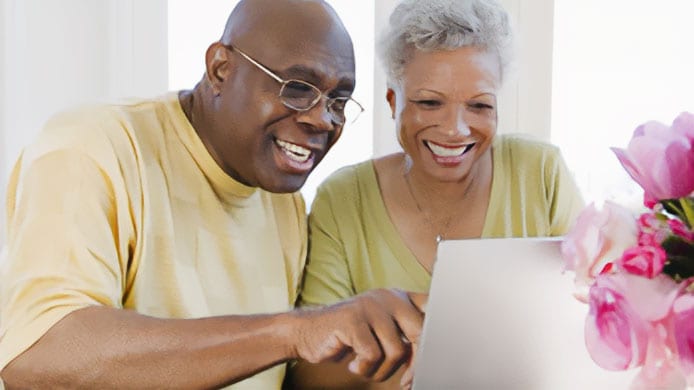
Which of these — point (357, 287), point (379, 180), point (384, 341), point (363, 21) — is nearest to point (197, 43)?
point (363, 21)

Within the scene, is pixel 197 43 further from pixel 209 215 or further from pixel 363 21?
pixel 209 215

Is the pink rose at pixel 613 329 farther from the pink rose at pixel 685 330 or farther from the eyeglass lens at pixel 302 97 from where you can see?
the eyeglass lens at pixel 302 97

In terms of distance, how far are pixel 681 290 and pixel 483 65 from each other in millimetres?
1012

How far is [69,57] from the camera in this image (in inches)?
94.2

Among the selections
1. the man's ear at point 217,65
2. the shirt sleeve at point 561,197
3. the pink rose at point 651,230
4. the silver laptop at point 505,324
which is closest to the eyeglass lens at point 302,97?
the man's ear at point 217,65

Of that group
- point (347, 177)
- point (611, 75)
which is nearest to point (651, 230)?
point (347, 177)

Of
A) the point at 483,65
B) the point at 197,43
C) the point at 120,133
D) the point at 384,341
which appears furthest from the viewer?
the point at 197,43

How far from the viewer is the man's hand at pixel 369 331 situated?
1.01 meters

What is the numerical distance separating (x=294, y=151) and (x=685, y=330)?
2.90ft

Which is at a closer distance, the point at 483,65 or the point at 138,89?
the point at 483,65

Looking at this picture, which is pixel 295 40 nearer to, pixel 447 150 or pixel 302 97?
pixel 302 97

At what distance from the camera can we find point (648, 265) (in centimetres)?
72

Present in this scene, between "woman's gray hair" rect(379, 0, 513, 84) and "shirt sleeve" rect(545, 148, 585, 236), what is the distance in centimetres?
23

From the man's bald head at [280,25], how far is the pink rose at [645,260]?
32.8 inches
